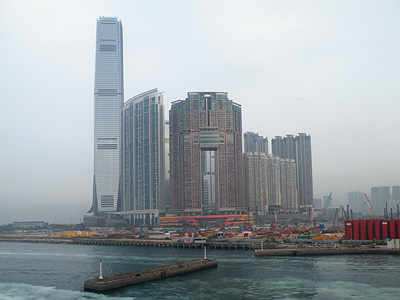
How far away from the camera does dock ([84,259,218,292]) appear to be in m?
62.1

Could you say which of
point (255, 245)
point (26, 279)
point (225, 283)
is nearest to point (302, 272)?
point (225, 283)

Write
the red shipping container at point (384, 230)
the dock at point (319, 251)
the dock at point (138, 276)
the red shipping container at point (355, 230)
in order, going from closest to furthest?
the dock at point (138, 276), the dock at point (319, 251), the red shipping container at point (384, 230), the red shipping container at point (355, 230)

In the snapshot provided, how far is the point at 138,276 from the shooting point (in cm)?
6788

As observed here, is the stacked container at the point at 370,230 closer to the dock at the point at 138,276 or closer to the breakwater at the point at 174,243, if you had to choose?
the breakwater at the point at 174,243

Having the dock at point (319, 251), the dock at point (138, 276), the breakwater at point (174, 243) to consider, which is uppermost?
the dock at point (138, 276)

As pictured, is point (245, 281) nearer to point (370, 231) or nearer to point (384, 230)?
point (384, 230)

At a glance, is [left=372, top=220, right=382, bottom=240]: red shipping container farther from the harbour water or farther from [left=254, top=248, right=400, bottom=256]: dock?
the harbour water

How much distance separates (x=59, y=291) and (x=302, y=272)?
41159mm

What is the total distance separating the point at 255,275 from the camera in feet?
245

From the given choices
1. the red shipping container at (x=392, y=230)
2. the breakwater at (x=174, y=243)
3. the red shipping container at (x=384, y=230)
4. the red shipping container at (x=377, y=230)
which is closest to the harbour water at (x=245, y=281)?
the red shipping container at (x=392, y=230)

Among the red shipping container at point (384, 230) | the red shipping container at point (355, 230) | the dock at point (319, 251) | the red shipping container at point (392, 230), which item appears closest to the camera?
the dock at point (319, 251)

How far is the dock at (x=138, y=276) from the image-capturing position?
62094 mm

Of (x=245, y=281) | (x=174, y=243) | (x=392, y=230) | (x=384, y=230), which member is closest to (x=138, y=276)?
(x=245, y=281)

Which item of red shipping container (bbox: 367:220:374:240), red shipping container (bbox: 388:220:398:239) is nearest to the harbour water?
red shipping container (bbox: 388:220:398:239)
